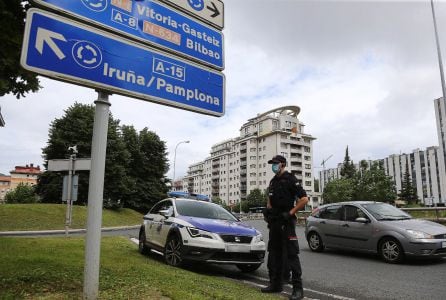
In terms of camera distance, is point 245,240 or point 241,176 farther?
point 241,176

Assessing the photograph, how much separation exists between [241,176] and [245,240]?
111749 mm

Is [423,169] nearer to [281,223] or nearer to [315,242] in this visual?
[315,242]

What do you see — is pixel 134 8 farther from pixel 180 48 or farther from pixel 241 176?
pixel 241 176

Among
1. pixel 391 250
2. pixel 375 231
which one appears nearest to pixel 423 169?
pixel 375 231

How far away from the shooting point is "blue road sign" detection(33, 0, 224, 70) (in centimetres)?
409

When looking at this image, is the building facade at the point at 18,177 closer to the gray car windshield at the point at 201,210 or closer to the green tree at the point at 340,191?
the green tree at the point at 340,191

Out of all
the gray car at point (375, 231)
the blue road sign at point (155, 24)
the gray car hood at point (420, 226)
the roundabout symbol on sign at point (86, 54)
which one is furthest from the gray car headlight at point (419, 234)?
the roundabout symbol on sign at point (86, 54)

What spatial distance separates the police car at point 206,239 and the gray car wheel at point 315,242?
3856mm

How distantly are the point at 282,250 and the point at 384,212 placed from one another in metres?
5.57

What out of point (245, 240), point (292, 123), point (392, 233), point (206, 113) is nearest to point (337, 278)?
point (245, 240)

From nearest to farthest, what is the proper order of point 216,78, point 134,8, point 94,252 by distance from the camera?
point 94,252 < point 134,8 < point 216,78

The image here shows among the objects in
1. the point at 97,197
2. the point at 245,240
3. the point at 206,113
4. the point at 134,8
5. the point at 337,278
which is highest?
the point at 134,8

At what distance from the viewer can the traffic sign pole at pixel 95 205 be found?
3908 millimetres

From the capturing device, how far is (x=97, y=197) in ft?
13.2
